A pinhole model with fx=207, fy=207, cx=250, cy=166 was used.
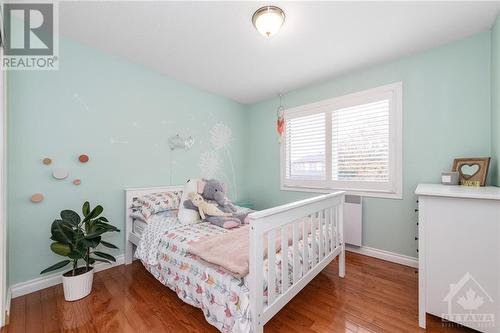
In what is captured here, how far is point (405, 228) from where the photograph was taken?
2311mm

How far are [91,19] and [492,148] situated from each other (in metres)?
3.69

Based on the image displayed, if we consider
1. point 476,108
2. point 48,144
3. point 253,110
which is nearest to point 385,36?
point 476,108

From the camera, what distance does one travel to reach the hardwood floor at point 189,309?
1421mm

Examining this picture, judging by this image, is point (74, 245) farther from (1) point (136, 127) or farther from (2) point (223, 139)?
(2) point (223, 139)

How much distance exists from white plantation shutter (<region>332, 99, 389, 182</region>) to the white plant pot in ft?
9.48

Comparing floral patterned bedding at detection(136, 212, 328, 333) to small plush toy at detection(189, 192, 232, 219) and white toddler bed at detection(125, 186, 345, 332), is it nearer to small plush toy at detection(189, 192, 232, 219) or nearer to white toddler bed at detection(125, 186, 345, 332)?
white toddler bed at detection(125, 186, 345, 332)

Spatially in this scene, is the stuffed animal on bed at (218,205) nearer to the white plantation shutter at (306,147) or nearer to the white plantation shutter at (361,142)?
the white plantation shutter at (306,147)

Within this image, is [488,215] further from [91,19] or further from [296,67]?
[91,19]

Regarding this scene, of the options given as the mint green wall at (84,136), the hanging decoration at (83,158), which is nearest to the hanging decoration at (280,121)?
the mint green wall at (84,136)

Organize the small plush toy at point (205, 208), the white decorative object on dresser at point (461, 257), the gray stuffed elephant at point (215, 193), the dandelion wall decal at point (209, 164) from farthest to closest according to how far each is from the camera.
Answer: the dandelion wall decal at point (209, 164), the gray stuffed elephant at point (215, 193), the small plush toy at point (205, 208), the white decorative object on dresser at point (461, 257)

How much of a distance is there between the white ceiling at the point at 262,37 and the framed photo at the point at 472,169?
1189 millimetres

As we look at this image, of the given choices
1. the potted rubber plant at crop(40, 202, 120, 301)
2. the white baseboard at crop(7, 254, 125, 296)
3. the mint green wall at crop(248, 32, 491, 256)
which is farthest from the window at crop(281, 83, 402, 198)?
the white baseboard at crop(7, 254, 125, 296)

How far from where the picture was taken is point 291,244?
4.83ft

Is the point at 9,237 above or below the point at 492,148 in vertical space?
below
